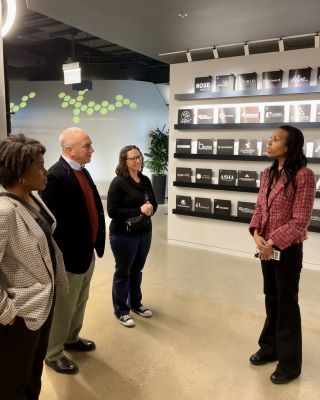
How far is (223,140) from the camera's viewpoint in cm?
493

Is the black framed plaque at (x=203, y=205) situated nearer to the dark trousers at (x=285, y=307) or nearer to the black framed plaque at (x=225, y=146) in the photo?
the black framed plaque at (x=225, y=146)

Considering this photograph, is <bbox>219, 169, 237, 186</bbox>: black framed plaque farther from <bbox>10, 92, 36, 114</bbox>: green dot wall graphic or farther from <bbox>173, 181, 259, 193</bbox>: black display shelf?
<bbox>10, 92, 36, 114</bbox>: green dot wall graphic

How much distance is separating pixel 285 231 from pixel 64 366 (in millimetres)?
1653

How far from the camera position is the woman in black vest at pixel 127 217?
9.71 feet

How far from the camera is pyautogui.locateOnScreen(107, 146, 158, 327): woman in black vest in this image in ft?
9.71

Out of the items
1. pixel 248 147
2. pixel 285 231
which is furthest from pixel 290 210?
pixel 248 147

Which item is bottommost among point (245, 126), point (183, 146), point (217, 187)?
point (217, 187)

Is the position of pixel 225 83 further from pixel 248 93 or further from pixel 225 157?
pixel 225 157

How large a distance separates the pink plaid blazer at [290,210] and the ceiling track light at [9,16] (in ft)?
5.81

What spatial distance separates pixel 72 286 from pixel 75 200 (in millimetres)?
552

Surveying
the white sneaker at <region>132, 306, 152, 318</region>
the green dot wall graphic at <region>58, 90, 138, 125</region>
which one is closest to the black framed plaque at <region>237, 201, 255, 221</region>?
the white sneaker at <region>132, 306, 152, 318</region>

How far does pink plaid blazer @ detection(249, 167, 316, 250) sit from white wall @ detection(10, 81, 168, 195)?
793 centimetres

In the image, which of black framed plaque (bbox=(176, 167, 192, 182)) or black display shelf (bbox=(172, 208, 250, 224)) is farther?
black framed plaque (bbox=(176, 167, 192, 182))

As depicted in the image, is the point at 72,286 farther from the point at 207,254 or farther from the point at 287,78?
the point at 287,78
